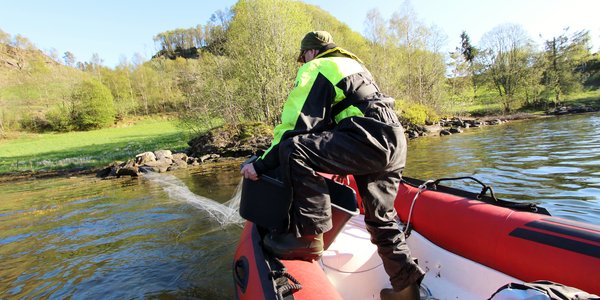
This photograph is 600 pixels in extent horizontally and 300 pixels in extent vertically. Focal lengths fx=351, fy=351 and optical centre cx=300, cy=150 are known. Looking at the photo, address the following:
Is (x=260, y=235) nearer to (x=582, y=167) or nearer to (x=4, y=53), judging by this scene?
(x=582, y=167)

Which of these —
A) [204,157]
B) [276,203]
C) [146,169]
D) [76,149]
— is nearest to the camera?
[276,203]

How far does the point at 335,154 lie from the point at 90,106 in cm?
4516

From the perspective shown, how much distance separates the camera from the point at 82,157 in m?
22.5

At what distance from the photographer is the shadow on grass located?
66.8ft

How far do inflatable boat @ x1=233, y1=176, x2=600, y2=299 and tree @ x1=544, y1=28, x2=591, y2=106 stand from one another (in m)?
41.4

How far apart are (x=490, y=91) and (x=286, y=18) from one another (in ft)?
99.7

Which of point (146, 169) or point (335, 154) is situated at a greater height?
point (335, 154)

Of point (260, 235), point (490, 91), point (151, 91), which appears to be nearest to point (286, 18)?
point (260, 235)

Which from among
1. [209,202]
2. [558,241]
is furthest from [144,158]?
[558,241]

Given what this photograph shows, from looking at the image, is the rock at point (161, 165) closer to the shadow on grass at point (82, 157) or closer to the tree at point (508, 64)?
the shadow on grass at point (82, 157)

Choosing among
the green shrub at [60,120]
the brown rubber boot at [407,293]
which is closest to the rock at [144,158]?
the brown rubber boot at [407,293]

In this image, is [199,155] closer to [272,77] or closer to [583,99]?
[272,77]

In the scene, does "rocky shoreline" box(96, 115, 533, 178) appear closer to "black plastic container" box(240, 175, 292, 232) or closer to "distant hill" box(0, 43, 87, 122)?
"black plastic container" box(240, 175, 292, 232)

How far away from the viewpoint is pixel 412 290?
2699mm
